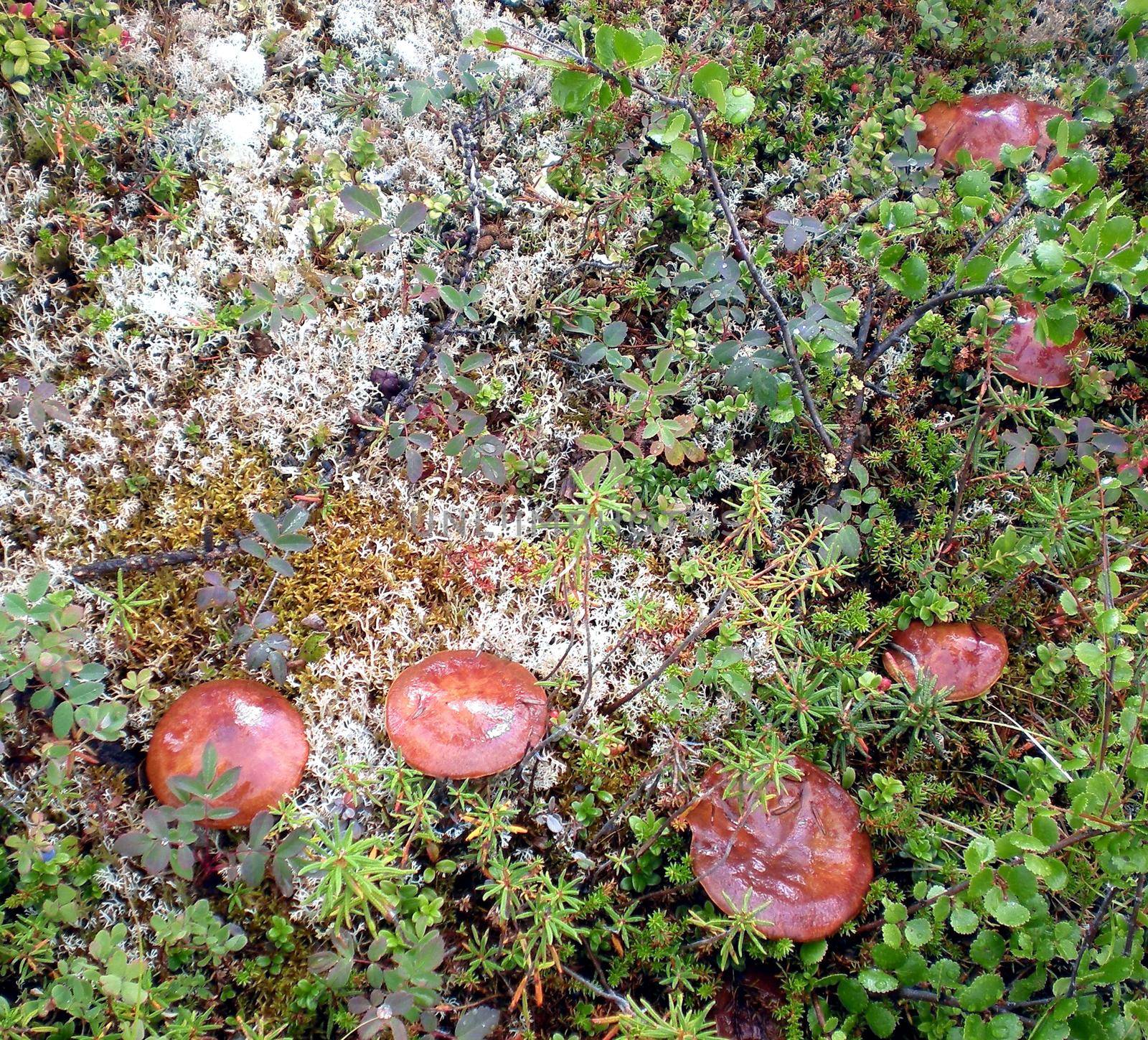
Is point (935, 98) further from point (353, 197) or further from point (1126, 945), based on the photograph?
point (1126, 945)

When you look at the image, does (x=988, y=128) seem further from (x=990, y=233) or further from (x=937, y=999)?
(x=937, y=999)

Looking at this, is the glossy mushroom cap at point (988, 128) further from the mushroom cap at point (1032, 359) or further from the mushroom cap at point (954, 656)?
the mushroom cap at point (954, 656)

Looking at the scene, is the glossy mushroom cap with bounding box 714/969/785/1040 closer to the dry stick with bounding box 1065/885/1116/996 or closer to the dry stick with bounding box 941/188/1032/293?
the dry stick with bounding box 1065/885/1116/996

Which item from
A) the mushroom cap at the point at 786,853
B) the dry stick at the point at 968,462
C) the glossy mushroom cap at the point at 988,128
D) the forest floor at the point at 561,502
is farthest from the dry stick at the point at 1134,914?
the glossy mushroom cap at the point at 988,128

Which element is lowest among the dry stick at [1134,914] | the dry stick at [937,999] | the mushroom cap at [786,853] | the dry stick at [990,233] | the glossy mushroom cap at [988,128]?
the dry stick at [937,999]

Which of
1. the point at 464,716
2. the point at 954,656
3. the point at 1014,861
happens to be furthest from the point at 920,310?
the point at 464,716

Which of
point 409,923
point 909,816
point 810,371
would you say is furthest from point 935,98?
point 409,923

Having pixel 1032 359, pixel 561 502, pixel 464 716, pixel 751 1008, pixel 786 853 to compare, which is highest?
pixel 1032 359
